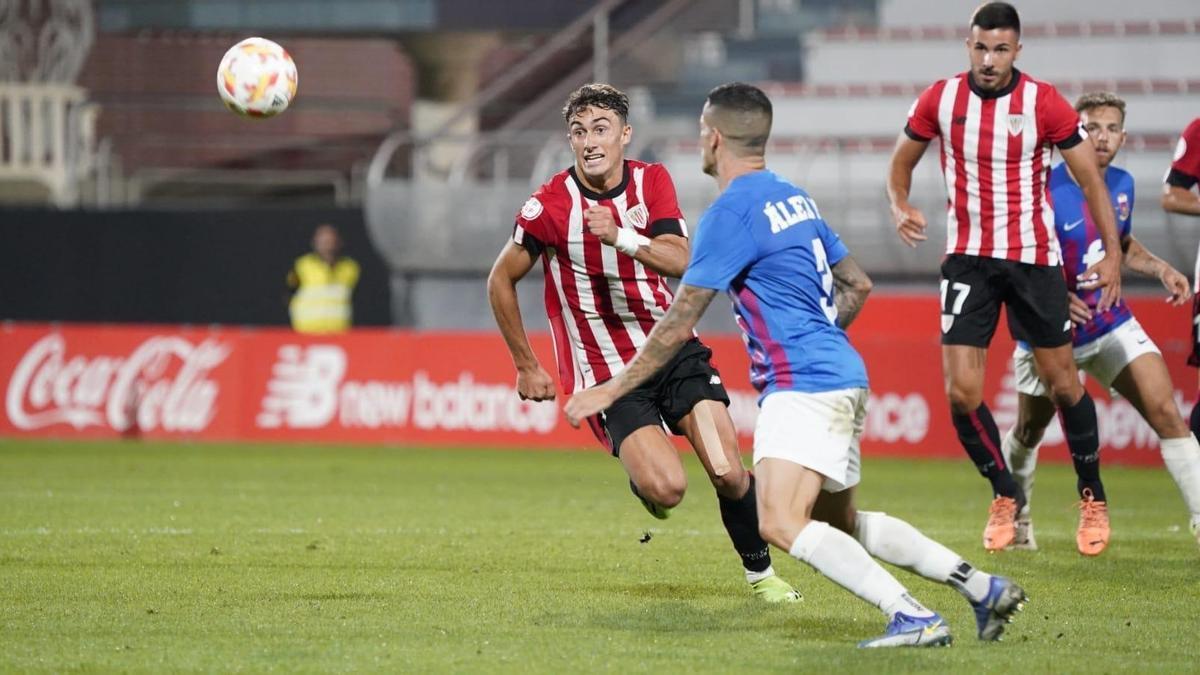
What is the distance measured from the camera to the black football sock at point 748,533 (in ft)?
23.1

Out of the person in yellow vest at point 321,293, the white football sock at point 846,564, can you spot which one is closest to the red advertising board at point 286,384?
the person in yellow vest at point 321,293

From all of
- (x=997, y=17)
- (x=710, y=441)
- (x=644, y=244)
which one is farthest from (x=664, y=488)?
(x=997, y=17)

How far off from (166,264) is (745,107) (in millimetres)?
16227

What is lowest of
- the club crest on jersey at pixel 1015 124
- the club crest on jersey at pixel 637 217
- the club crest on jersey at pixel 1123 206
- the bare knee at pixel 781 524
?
the bare knee at pixel 781 524

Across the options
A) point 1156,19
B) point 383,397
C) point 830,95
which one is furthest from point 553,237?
point 1156,19

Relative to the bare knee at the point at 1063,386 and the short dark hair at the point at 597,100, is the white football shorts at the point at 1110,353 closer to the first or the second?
the bare knee at the point at 1063,386

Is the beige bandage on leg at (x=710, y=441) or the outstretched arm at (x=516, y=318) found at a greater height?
the outstretched arm at (x=516, y=318)

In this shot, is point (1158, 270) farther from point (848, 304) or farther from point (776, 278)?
point (776, 278)

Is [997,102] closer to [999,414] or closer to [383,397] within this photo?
[999,414]

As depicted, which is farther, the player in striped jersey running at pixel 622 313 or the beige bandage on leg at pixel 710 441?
the player in striped jersey running at pixel 622 313

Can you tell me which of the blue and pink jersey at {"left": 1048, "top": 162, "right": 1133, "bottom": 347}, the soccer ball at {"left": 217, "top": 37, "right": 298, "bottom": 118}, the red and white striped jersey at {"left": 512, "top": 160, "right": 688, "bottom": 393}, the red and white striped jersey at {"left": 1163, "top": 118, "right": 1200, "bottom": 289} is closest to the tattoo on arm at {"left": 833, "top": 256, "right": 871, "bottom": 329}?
the red and white striped jersey at {"left": 512, "top": 160, "right": 688, "bottom": 393}

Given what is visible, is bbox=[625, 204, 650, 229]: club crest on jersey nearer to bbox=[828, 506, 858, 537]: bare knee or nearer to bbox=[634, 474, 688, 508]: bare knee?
bbox=[634, 474, 688, 508]: bare knee

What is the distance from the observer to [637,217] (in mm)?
7180

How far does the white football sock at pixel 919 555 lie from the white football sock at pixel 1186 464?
2.81m
